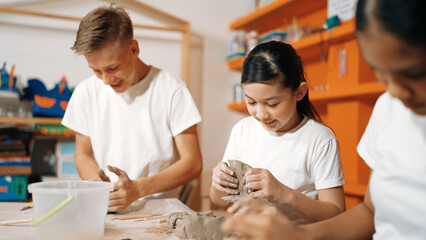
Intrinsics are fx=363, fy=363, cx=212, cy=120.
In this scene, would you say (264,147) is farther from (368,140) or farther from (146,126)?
(146,126)

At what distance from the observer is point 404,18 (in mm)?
444

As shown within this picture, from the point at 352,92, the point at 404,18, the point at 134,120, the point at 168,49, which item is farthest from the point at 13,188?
the point at 404,18

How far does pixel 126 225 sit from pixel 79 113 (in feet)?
2.38

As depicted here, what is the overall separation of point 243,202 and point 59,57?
243 cm

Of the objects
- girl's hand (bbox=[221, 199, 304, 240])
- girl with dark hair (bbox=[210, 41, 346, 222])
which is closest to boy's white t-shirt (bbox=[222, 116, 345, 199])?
girl with dark hair (bbox=[210, 41, 346, 222])

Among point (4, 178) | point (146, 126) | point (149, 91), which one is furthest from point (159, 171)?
point (4, 178)

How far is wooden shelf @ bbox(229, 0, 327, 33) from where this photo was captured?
8.33 feet

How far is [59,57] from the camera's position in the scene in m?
2.63

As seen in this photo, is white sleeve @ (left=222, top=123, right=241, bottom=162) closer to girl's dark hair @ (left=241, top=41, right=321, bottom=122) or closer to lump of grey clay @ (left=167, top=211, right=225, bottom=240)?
girl's dark hair @ (left=241, top=41, right=321, bottom=122)

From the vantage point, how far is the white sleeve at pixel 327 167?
3.16 feet

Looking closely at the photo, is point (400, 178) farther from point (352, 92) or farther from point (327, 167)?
point (352, 92)

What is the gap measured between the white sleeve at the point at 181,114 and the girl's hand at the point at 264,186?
64 centimetres

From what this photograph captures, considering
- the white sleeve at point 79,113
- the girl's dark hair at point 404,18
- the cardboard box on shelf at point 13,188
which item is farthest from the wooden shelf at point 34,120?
the girl's dark hair at point 404,18

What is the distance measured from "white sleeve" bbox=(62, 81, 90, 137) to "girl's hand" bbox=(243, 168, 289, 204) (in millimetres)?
902
